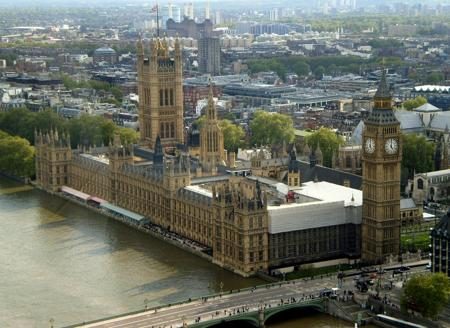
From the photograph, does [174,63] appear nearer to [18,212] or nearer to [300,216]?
[18,212]

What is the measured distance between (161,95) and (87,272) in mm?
39741

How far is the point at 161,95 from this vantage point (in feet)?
384

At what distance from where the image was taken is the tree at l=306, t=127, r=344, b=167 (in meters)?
118

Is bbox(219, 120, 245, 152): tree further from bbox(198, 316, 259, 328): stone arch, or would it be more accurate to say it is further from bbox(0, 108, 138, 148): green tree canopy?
bbox(198, 316, 259, 328): stone arch

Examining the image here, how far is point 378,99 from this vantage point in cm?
7900

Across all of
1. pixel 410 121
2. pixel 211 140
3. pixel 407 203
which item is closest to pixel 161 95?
pixel 211 140

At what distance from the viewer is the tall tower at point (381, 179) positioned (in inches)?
3103

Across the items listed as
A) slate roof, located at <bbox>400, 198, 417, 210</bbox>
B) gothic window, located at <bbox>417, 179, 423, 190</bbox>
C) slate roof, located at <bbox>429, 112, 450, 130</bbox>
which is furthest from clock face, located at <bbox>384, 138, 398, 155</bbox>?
slate roof, located at <bbox>429, 112, 450, 130</bbox>

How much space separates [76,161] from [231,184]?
92.5ft

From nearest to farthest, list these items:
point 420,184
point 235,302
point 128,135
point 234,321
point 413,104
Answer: point 234,321 < point 235,302 < point 420,184 < point 128,135 < point 413,104

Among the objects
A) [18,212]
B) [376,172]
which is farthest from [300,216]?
[18,212]

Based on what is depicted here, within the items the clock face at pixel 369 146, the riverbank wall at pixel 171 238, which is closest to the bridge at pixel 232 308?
the riverbank wall at pixel 171 238

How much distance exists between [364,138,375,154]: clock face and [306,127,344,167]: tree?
37.2 m

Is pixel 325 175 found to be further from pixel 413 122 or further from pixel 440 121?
pixel 440 121
